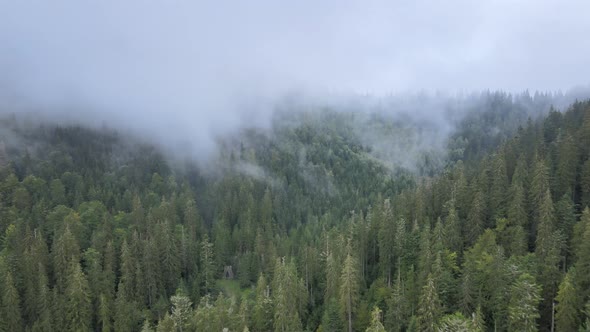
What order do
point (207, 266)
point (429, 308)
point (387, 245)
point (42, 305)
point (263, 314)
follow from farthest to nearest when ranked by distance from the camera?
point (207, 266) → point (42, 305) → point (387, 245) → point (263, 314) → point (429, 308)

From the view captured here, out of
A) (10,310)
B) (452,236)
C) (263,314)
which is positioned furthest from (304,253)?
(10,310)

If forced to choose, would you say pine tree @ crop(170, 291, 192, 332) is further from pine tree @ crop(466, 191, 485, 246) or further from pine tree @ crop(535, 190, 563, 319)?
pine tree @ crop(535, 190, 563, 319)

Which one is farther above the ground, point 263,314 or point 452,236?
point 452,236

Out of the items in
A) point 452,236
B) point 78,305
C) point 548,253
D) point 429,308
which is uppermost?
point 548,253

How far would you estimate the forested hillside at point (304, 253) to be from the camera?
172 feet

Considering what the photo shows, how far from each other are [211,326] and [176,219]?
57.3m

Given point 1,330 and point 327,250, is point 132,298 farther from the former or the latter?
point 327,250

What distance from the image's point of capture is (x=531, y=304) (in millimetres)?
45812

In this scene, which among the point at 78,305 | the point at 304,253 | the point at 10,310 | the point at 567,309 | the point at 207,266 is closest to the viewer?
the point at 567,309

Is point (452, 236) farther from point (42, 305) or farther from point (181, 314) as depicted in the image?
point (42, 305)

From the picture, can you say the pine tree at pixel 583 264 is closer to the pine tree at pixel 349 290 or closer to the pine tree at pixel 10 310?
the pine tree at pixel 349 290

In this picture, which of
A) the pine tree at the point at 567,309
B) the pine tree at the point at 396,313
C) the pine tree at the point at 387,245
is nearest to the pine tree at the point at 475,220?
the pine tree at the point at 387,245

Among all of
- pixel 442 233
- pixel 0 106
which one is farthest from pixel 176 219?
pixel 0 106

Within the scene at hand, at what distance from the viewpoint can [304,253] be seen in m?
84.4
